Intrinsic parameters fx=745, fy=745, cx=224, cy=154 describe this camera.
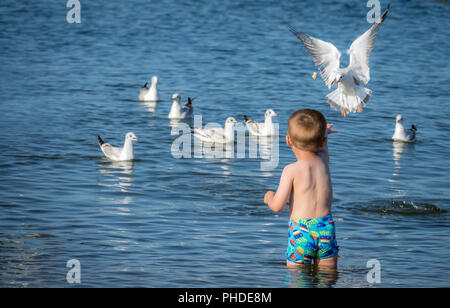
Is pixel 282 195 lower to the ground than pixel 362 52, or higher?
lower

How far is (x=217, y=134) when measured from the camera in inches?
575

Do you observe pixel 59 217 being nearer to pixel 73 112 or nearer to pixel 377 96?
pixel 73 112

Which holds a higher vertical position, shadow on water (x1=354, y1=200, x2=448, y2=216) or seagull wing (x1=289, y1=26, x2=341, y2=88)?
seagull wing (x1=289, y1=26, x2=341, y2=88)

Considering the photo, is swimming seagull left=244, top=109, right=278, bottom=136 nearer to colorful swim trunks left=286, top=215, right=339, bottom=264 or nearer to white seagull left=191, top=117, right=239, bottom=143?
white seagull left=191, top=117, right=239, bottom=143

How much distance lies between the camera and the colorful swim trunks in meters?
6.36

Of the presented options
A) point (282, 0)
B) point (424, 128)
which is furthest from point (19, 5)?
point (424, 128)

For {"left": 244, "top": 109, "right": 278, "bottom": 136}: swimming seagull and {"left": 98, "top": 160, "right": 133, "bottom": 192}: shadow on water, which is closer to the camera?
{"left": 98, "top": 160, "right": 133, "bottom": 192}: shadow on water

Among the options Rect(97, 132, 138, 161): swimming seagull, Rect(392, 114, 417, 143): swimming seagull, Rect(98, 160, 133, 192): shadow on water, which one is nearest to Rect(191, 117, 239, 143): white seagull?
Rect(97, 132, 138, 161): swimming seagull

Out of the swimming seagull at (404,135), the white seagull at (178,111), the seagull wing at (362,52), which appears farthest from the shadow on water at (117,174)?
the swimming seagull at (404,135)

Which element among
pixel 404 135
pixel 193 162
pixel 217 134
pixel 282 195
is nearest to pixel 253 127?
pixel 217 134

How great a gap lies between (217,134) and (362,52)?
5209 millimetres

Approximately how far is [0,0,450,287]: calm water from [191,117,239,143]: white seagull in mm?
627

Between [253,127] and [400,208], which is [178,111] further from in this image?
[400,208]

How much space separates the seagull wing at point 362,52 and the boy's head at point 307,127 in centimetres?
375
